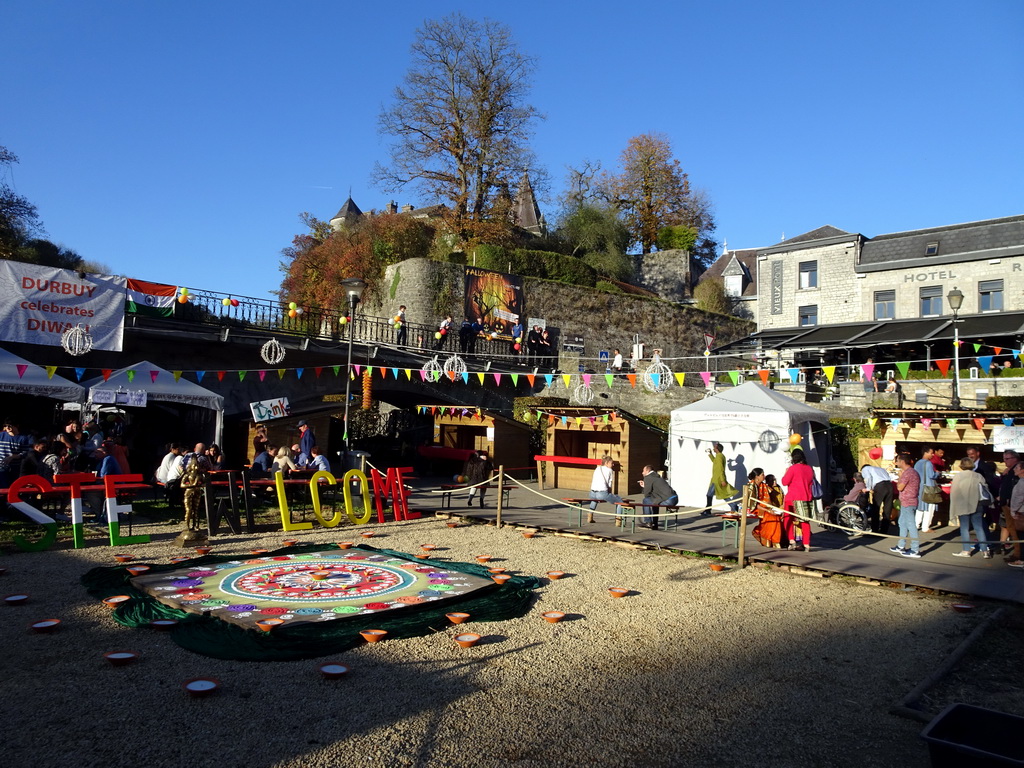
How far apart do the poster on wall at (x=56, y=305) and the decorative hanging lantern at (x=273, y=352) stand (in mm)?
3437

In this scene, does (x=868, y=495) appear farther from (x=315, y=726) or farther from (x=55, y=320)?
(x=55, y=320)

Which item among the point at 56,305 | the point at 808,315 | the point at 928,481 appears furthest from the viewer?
the point at 808,315

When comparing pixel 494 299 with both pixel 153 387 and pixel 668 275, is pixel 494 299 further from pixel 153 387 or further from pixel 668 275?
pixel 153 387

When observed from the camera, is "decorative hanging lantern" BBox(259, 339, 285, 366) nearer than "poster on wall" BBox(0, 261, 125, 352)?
No

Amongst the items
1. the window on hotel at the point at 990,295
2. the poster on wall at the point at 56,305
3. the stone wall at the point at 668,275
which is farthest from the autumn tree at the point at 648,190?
the poster on wall at the point at 56,305

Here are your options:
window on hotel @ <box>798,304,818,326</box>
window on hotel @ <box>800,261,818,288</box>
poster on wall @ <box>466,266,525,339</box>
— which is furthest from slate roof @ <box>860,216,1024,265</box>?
poster on wall @ <box>466,266,525,339</box>

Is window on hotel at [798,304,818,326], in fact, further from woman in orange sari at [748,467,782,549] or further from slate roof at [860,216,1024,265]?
woman in orange sari at [748,467,782,549]

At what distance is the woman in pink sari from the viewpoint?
1089 centimetres

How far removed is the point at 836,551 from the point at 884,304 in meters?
22.9

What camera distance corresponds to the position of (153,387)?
15.0 m

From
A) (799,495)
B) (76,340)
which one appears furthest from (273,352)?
(799,495)

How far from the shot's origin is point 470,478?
649 inches

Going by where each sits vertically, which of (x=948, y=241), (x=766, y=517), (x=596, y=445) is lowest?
(x=766, y=517)

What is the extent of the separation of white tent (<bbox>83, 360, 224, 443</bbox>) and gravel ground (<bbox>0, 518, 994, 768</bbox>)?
272 inches
